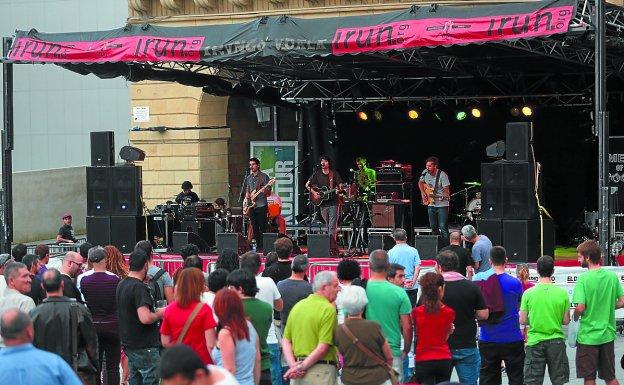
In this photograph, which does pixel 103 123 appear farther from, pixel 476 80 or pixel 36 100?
pixel 476 80

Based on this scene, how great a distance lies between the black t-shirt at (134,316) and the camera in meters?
11.0

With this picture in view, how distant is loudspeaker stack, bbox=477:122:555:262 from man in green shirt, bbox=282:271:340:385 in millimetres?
10825

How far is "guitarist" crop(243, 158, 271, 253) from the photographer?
2397 cm

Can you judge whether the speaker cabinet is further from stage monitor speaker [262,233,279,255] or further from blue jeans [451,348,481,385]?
blue jeans [451,348,481,385]

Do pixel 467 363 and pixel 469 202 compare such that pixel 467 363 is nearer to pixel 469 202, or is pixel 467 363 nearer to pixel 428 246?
pixel 428 246

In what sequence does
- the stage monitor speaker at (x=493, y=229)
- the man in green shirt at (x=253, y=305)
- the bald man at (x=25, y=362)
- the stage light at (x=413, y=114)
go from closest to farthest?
the bald man at (x=25, y=362)
the man in green shirt at (x=253, y=305)
the stage monitor speaker at (x=493, y=229)
the stage light at (x=413, y=114)

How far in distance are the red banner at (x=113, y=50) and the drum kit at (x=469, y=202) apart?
669cm

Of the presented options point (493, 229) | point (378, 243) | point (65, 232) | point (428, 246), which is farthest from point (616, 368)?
point (65, 232)

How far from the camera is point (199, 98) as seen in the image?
3041 centimetres

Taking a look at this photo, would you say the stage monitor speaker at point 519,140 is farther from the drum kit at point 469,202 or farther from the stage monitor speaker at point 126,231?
the stage monitor speaker at point 126,231

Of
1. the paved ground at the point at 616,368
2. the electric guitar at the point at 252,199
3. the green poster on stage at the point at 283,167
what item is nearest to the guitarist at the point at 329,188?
the electric guitar at the point at 252,199

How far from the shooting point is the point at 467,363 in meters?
11.4

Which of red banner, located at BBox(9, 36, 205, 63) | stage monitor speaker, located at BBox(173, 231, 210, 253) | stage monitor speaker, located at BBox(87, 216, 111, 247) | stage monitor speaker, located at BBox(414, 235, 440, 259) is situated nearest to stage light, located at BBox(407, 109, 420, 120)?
stage monitor speaker, located at BBox(173, 231, 210, 253)

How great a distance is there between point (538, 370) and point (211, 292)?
2985 mm
